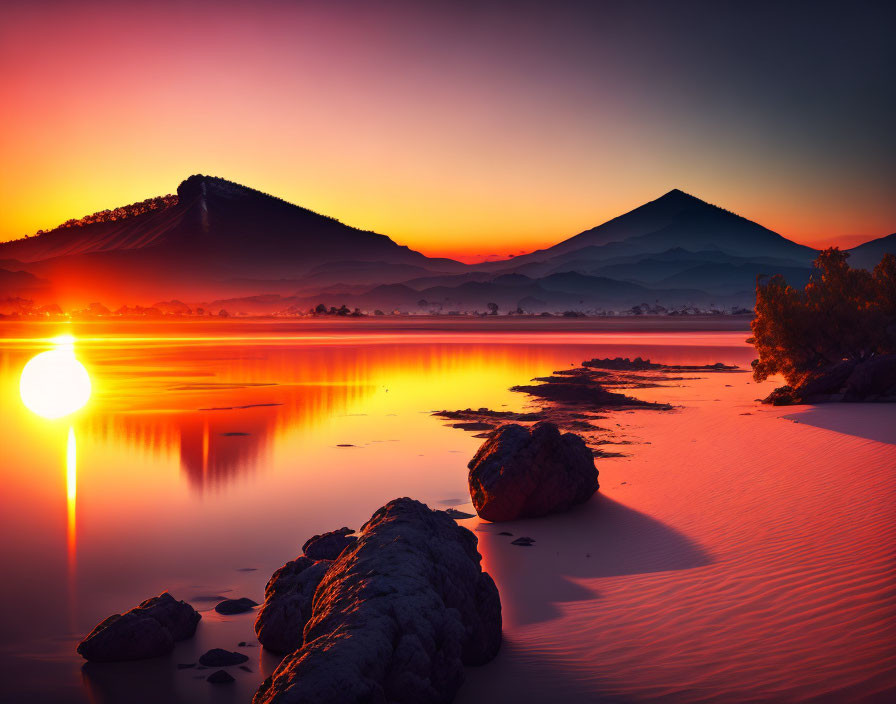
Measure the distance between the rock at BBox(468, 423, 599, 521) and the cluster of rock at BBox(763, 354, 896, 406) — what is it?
11.6m

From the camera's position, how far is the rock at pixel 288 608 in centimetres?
578

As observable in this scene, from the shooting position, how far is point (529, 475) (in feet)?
31.1

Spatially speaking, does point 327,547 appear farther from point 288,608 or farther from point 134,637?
point 134,637

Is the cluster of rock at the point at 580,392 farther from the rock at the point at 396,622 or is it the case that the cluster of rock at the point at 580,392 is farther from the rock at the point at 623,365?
the rock at the point at 396,622

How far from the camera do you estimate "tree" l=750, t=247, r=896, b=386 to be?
2147 cm

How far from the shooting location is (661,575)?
23.7 ft

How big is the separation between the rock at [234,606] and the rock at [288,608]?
0.50 meters

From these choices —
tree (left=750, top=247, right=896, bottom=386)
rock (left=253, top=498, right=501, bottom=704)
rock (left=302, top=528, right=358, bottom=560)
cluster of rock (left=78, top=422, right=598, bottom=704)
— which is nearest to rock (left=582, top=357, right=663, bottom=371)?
tree (left=750, top=247, right=896, bottom=386)

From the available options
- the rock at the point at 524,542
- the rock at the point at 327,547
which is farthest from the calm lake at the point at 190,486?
the rock at the point at 524,542

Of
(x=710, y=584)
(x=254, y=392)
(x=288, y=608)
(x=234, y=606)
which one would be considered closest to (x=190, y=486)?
(x=234, y=606)

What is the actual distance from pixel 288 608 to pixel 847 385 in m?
17.7

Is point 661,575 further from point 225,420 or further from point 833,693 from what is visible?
point 225,420

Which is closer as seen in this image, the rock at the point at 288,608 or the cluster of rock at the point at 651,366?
the rock at the point at 288,608

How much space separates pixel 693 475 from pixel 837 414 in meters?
6.94
